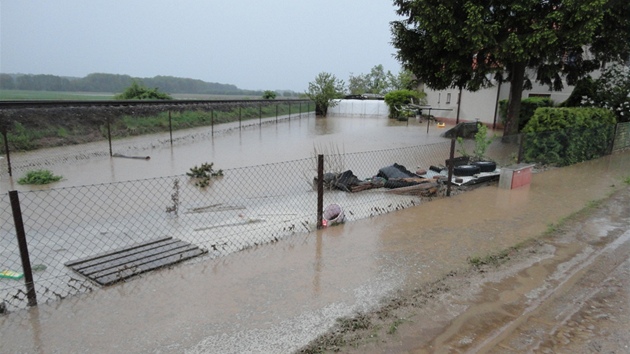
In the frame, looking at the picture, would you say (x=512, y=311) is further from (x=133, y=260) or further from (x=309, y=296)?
(x=133, y=260)

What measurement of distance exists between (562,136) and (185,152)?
39.9ft

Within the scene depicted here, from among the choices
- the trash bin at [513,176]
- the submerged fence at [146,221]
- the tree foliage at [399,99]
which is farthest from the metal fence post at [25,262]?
the tree foliage at [399,99]

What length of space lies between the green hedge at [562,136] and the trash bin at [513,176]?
2.14 m

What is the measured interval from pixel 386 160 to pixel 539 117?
4816 millimetres

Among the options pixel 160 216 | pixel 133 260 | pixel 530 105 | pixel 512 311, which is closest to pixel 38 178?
pixel 160 216

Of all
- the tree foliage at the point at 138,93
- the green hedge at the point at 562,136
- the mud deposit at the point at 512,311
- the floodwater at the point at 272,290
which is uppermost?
the tree foliage at the point at 138,93

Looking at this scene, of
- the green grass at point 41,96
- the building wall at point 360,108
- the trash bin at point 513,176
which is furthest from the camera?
the building wall at point 360,108

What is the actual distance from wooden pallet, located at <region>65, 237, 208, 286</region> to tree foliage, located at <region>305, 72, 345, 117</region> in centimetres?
3362

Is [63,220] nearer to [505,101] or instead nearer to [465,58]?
[465,58]

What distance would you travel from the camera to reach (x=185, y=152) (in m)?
14.8

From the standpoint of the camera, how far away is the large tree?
12.9 metres

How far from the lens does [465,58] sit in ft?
50.7

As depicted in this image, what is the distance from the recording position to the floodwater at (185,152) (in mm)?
11109

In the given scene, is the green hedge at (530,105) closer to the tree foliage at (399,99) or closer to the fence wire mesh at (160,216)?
the fence wire mesh at (160,216)
